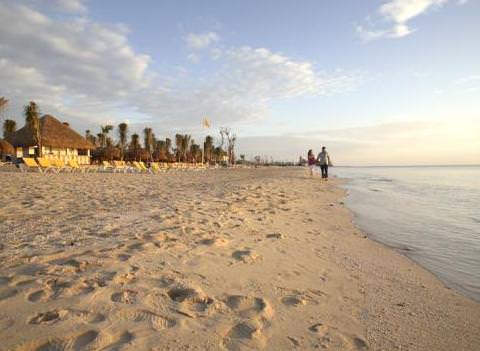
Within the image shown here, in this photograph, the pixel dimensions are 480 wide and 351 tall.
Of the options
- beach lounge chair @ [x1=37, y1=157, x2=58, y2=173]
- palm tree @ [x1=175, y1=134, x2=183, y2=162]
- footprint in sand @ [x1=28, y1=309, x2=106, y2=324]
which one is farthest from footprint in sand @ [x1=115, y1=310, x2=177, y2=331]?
palm tree @ [x1=175, y1=134, x2=183, y2=162]

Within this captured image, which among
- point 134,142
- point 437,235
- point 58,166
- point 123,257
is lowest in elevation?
point 437,235

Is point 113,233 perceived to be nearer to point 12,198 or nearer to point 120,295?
point 120,295

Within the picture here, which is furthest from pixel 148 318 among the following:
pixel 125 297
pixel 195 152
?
pixel 195 152

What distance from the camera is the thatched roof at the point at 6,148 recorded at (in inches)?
1167

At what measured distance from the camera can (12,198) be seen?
5.85m

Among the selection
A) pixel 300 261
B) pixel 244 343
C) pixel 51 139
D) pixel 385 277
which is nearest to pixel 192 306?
pixel 244 343

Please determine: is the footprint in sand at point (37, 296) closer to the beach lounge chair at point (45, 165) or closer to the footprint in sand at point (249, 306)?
the footprint in sand at point (249, 306)

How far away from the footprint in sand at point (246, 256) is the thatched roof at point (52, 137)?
32098mm

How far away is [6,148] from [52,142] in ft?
18.8

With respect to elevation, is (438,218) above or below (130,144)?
below

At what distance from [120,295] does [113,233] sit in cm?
171

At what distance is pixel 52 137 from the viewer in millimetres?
29266

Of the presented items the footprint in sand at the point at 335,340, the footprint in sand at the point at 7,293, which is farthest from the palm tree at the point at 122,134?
the footprint in sand at the point at 335,340

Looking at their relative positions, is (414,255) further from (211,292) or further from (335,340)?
(211,292)
